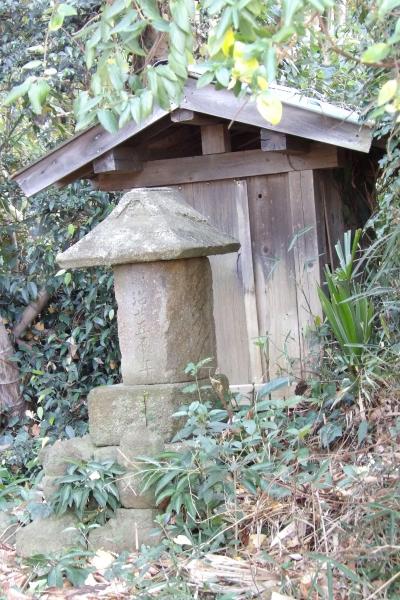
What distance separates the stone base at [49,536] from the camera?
14.7 feet

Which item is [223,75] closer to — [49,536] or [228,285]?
[49,536]

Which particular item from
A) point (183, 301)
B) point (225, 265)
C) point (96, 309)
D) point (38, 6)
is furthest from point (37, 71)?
point (183, 301)

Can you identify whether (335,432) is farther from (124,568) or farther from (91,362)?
(91,362)

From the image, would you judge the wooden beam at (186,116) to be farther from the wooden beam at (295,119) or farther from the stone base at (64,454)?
the stone base at (64,454)

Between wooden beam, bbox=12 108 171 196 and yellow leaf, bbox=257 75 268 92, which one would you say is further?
wooden beam, bbox=12 108 171 196

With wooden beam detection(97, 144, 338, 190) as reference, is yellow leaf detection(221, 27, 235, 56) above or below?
below

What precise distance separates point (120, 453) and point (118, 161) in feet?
8.20

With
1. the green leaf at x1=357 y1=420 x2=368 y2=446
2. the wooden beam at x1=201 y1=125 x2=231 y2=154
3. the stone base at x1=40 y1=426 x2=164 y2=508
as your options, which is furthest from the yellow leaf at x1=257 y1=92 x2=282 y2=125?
the wooden beam at x1=201 y1=125 x2=231 y2=154

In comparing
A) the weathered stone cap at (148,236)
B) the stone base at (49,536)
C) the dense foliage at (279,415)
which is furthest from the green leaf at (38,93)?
the stone base at (49,536)

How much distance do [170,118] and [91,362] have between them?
2883 mm

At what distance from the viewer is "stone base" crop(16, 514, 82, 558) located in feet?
14.7

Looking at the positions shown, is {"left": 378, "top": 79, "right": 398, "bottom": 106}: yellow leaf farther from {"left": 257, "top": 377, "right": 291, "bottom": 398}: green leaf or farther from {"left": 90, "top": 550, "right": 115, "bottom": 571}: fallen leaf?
{"left": 90, "top": 550, "right": 115, "bottom": 571}: fallen leaf

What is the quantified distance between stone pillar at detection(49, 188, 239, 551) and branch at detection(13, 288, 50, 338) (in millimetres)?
3243

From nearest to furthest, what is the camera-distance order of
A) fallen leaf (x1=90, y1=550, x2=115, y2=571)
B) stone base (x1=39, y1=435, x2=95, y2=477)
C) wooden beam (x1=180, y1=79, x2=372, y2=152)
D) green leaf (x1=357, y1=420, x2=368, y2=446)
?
fallen leaf (x1=90, y1=550, x2=115, y2=571)
green leaf (x1=357, y1=420, x2=368, y2=446)
stone base (x1=39, y1=435, x2=95, y2=477)
wooden beam (x1=180, y1=79, x2=372, y2=152)
